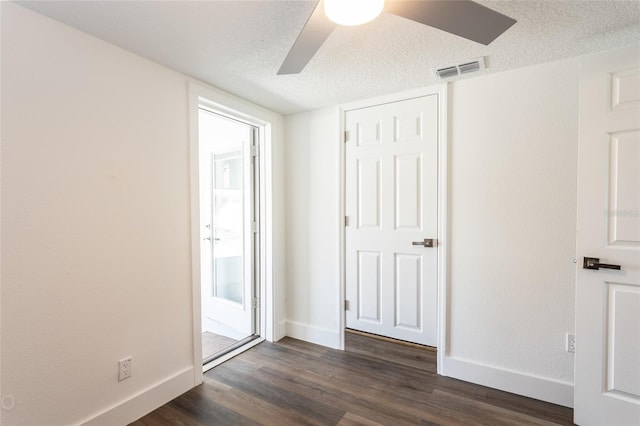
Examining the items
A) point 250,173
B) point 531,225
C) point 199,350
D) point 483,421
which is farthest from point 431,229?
point 199,350

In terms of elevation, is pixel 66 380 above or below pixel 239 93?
below

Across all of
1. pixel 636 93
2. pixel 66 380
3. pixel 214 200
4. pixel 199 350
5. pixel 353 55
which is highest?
pixel 353 55

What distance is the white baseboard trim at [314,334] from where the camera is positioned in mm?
2740

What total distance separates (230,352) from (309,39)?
8.22 feet

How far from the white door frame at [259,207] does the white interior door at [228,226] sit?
4.0 inches

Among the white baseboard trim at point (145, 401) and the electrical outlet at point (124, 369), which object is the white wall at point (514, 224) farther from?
the electrical outlet at point (124, 369)

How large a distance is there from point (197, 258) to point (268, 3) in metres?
1.67

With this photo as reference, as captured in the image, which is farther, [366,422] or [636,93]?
[366,422]

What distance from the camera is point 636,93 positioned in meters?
1.58

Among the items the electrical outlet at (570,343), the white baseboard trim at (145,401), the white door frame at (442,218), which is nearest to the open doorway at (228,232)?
the white baseboard trim at (145,401)

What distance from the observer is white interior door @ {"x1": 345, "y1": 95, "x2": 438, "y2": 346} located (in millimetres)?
2363

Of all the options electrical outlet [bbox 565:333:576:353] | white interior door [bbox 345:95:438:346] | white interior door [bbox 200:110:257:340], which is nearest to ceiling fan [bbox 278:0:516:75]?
white interior door [bbox 345:95:438:346]

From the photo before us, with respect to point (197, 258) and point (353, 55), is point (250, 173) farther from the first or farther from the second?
point (353, 55)

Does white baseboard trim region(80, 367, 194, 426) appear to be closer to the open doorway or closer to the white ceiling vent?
the open doorway
